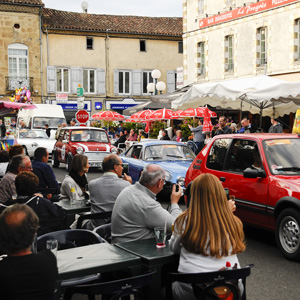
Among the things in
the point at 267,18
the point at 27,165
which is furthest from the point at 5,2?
the point at 27,165

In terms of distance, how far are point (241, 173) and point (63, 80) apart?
37886 millimetres

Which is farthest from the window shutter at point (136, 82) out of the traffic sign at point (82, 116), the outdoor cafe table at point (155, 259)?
the outdoor cafe table at point (155, 259)

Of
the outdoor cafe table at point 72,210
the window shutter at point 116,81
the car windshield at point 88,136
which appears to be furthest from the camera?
the window shutter at point 116,81

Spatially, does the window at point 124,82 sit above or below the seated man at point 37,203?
above

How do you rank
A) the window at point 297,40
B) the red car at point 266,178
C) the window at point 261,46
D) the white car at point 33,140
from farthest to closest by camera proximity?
the window at point 261,46 < the window at point 297,40 < the white car at point 33,140 < the red car at point 266,178

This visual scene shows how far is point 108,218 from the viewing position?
6180 mm

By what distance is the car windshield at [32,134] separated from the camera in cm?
2530

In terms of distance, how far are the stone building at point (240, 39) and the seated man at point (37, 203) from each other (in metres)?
20.3

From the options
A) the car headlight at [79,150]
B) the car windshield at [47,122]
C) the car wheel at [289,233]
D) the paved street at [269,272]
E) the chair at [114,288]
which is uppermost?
the car windshield at [47,122]

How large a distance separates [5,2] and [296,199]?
39.4 m

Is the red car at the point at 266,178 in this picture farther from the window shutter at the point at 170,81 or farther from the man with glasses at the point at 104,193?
the window shutter at the point at 170,81

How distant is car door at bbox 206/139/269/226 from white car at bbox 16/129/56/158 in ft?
53.0

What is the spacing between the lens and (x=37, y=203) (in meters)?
5.44

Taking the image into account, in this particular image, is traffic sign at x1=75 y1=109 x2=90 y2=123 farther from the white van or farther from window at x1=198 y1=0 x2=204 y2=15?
window at x1=198 y1=0 x2=204 y2=15
